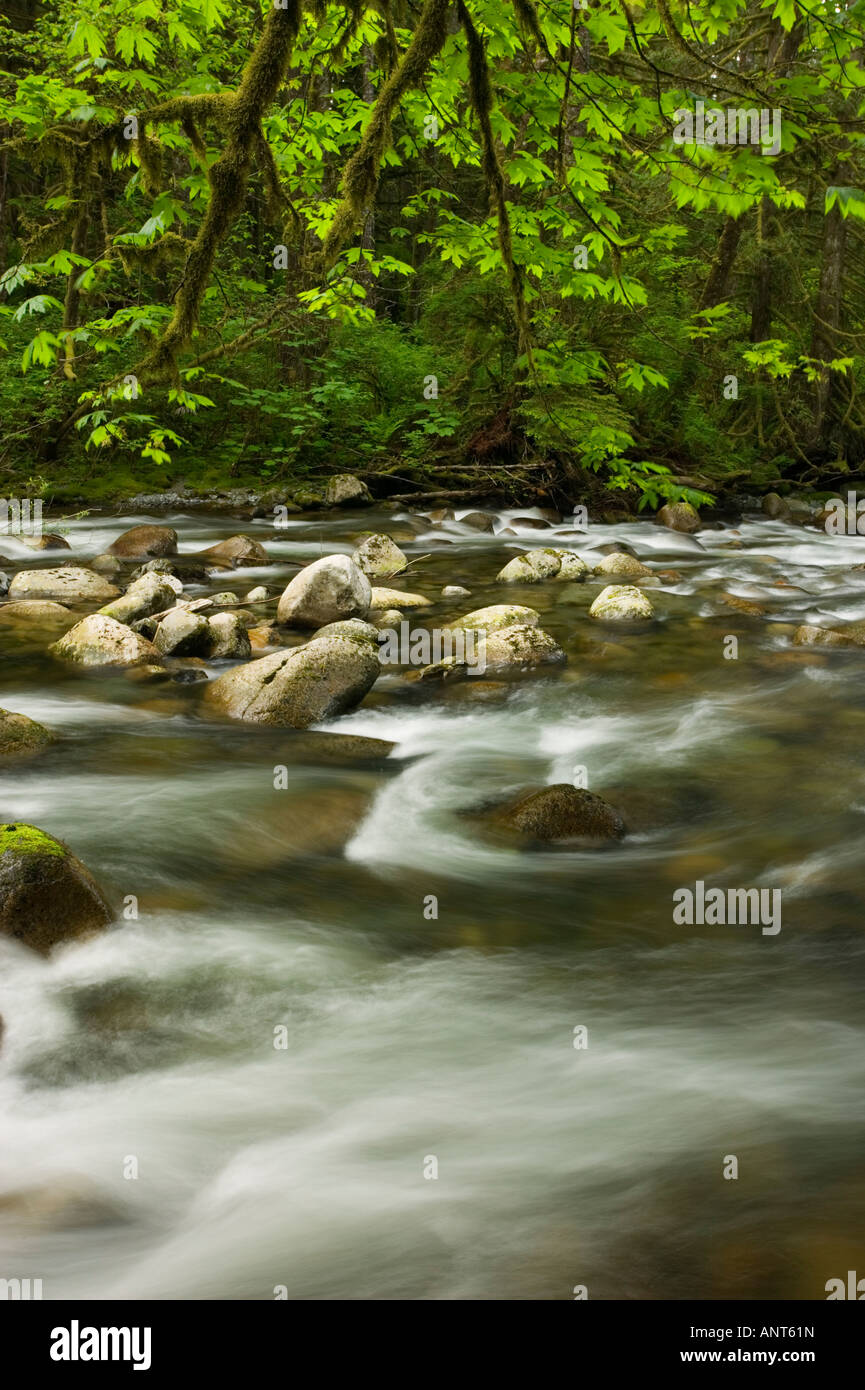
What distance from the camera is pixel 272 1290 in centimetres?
255

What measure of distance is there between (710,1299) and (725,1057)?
1.20 metres

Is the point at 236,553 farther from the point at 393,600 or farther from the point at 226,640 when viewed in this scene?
the point at 226,640

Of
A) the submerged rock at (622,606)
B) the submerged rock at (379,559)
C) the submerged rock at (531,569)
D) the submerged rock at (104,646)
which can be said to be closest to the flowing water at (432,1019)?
the submerged rock at (104,646)

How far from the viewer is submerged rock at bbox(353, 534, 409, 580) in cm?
1110

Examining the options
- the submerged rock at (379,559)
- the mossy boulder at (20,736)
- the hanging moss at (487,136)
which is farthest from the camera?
the submerged rock at (379,559)

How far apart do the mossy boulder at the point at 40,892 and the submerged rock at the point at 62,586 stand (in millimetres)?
6228

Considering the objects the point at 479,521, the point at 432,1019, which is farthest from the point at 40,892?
the point at 479,521

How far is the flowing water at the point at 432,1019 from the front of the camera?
105 inches

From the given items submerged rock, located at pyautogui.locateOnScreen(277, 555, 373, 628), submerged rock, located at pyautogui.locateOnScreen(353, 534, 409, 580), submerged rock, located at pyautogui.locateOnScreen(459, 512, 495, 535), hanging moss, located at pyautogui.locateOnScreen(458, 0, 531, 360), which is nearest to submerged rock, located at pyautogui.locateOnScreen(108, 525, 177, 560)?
submerged rock, located at pyautogui.locateOnScreen(353, 534, 409, 580)

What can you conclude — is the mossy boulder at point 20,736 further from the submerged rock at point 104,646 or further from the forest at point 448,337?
the forest at point 448,337

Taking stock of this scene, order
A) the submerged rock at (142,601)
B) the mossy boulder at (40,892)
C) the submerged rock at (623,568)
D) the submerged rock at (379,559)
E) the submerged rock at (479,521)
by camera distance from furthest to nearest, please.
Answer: the submerged rock at (479,521) → the submerged rock at (623,568) → the submerged rock at (379,559) → the submerged rock at (142,601) → the mossy boulder at (40,892)

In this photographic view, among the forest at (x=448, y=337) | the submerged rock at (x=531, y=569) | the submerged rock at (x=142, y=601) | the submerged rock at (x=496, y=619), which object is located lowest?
the submerged rock at (x=496, y=619)

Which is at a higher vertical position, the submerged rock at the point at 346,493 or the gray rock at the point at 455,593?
the submerged rock at the point at 346,493

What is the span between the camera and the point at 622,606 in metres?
9.36
